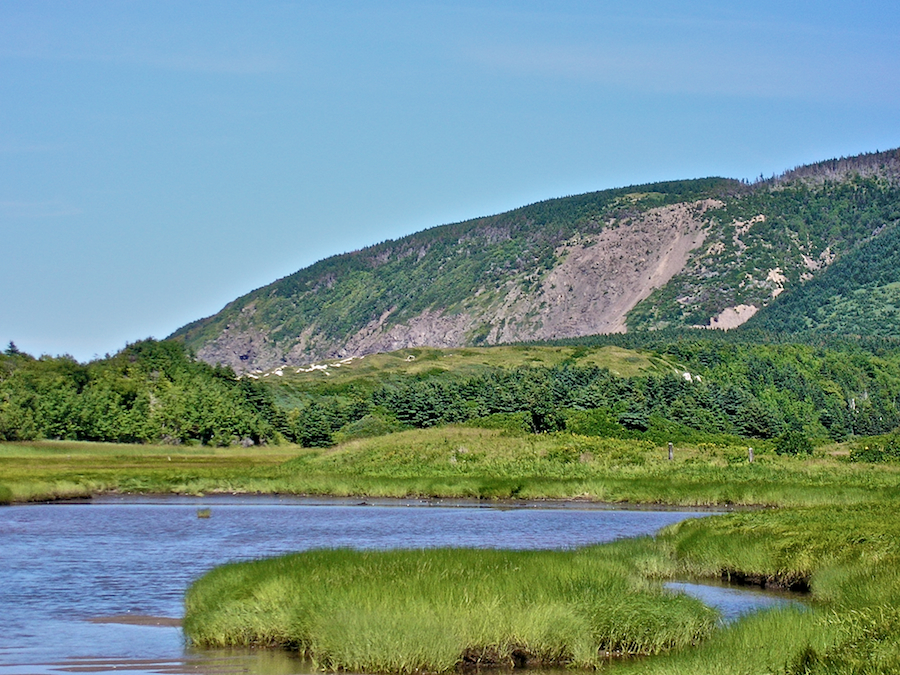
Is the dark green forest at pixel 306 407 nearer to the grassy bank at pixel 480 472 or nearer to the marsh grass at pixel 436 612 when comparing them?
the grassy bank at pixel 480 472

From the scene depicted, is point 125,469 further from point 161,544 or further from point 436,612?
point 436,612

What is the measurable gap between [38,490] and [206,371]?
206ft

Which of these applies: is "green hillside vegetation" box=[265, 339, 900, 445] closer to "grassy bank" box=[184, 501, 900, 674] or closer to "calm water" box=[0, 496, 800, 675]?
"calm water" box=[0, 496, 800, 675]

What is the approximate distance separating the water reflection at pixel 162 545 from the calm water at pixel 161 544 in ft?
0.14

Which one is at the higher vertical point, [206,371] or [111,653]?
[206,371]

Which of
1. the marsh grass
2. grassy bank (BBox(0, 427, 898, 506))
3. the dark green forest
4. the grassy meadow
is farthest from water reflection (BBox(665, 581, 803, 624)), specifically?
the dark green forest

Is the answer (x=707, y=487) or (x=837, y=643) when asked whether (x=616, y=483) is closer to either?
(x=707, y=487)

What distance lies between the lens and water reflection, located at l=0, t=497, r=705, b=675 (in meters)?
23.4

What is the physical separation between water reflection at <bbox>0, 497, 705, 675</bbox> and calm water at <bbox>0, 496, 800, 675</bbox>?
0.04 metres

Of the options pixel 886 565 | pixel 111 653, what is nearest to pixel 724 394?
pixel 886 565

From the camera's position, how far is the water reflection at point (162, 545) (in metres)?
23.4

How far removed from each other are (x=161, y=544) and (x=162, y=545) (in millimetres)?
362

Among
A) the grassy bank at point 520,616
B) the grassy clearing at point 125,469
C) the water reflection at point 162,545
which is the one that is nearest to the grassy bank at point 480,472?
the grassy clearing at point 125,469

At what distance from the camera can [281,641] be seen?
2389 cm
